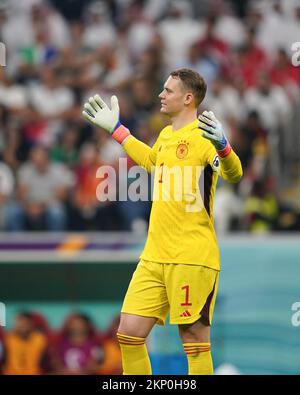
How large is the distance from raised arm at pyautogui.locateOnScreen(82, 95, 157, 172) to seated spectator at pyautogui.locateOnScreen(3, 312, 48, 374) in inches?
173

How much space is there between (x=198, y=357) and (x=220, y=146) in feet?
4.65

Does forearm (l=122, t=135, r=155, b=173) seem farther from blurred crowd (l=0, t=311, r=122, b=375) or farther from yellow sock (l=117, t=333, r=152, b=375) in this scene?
blurred crowd (l=0, t=311, r=122, b=375)

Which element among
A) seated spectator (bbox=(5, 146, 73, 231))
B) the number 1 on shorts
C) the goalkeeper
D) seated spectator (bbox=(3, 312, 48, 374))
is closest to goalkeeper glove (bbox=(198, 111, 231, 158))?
the goalkeeper

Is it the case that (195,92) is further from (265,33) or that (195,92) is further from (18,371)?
(265,33)

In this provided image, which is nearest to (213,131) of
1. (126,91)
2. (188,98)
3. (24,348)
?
(188,98)

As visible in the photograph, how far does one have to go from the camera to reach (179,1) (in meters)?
16.3

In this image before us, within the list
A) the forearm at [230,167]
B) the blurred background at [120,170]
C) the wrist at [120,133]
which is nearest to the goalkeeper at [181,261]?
the forearm at [230,167]

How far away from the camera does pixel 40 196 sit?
13.7 m

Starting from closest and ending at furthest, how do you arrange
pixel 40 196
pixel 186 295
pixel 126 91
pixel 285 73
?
1. pixel 186 295
2. pixel 40 196
3. pixel 126 91
4. pixel 285 73

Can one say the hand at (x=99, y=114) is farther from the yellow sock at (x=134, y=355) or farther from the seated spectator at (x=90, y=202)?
the seated spectator at (x=90, y=202)

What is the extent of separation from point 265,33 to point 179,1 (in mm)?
1384

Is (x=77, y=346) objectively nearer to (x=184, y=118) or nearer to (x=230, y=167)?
(x=184, y=118)

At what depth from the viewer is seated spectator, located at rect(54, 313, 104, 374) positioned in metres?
12.2

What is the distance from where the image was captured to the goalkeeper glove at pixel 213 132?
738 centimetres
